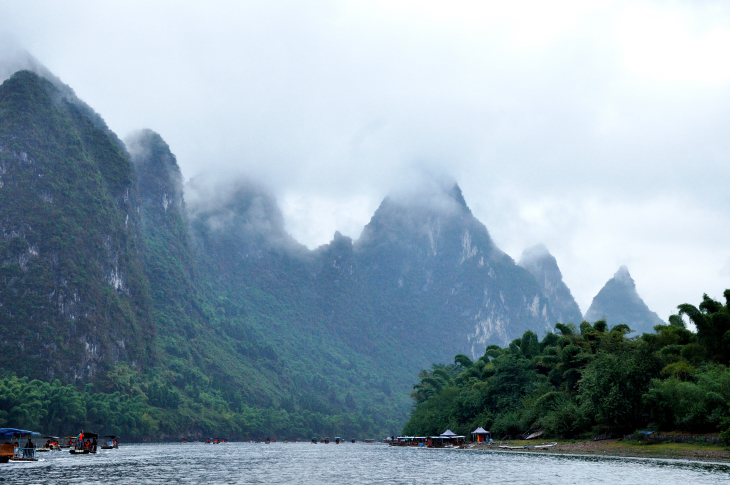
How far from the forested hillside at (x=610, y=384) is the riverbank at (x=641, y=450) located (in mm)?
2017

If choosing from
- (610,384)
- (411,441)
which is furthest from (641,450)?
(411,441)

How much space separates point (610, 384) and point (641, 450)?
31.7ft

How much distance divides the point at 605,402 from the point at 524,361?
36.0 m

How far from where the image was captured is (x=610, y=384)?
2840 inches

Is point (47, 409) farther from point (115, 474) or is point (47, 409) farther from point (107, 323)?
point (115, 474)

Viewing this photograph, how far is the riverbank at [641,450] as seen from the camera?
53894 mm

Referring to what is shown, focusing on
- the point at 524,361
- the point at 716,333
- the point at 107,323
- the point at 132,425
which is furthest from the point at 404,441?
the point at 107,323

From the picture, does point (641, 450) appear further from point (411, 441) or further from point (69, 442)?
point (69, 442)

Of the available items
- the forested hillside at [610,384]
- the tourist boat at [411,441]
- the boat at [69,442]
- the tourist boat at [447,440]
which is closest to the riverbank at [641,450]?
the forested hillside at [610,384]

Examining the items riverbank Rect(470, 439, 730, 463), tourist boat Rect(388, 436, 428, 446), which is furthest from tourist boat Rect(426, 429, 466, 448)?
riverbank Rect(470, 439, 730, 463)

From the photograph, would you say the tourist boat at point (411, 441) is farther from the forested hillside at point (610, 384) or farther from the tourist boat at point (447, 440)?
the forested hillside at point (610, 384)

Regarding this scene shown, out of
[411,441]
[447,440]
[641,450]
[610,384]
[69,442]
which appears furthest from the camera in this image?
[411,441]

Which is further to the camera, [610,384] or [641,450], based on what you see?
[610,384]

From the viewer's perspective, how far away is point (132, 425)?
153 m
